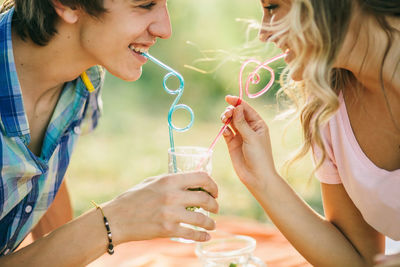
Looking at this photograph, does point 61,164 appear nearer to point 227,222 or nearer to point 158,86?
point 227,222

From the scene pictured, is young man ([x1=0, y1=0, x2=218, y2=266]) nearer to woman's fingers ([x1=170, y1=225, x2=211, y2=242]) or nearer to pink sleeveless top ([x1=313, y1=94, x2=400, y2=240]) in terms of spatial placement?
woman's fingers ([x1=170, y1=225, x2=211, y2=242])

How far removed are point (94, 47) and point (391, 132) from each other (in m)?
1.17

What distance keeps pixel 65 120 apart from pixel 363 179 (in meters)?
1.24

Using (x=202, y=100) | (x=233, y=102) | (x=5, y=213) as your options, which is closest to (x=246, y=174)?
(x=233, y=102)

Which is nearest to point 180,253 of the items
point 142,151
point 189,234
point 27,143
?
point 189,234

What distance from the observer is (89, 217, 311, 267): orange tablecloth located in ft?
6.19

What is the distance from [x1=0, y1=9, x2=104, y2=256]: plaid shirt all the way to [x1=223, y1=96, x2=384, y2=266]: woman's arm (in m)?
0.72

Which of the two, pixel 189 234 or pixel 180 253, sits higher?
pixel 189 234

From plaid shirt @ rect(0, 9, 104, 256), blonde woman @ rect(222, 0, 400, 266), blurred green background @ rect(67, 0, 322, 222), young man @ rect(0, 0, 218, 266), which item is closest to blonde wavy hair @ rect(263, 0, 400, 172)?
blonde woman @ rect(222, 0, 400, 266)

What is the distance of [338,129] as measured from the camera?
6.31 ft

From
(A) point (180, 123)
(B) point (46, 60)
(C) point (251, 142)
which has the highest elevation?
(B) point (46, 60)

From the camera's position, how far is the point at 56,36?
189 centimetres

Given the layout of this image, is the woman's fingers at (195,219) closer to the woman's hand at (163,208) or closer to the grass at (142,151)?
the woman's hand at (163,208)

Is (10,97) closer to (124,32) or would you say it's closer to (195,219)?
(124,32)
